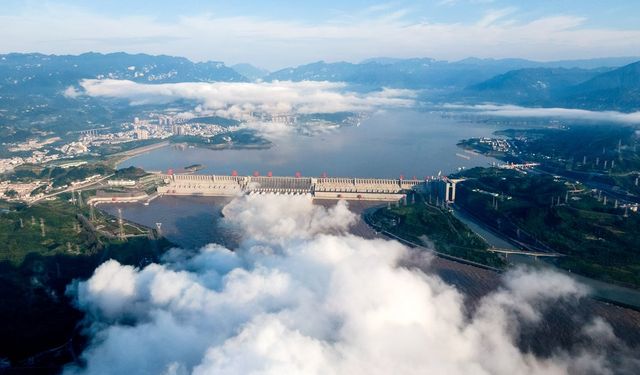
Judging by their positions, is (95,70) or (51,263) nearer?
(51,263)

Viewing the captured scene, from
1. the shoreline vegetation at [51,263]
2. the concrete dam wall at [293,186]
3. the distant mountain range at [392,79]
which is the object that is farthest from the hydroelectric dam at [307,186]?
the distant mountain range at [392,79]

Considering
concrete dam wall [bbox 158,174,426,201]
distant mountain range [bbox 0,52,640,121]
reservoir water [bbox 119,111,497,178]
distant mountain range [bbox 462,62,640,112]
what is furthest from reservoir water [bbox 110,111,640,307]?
distant mountain range [bbox 0,52,640,121]

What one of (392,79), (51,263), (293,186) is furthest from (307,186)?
(392,79)

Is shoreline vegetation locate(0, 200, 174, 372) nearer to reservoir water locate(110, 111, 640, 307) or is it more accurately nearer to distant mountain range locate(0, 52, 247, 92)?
reservoir water locate(110, 111, 640, 307)

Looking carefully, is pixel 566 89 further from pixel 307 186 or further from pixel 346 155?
pixel 307 186

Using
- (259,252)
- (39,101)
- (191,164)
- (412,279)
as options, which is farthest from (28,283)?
(39,101)
